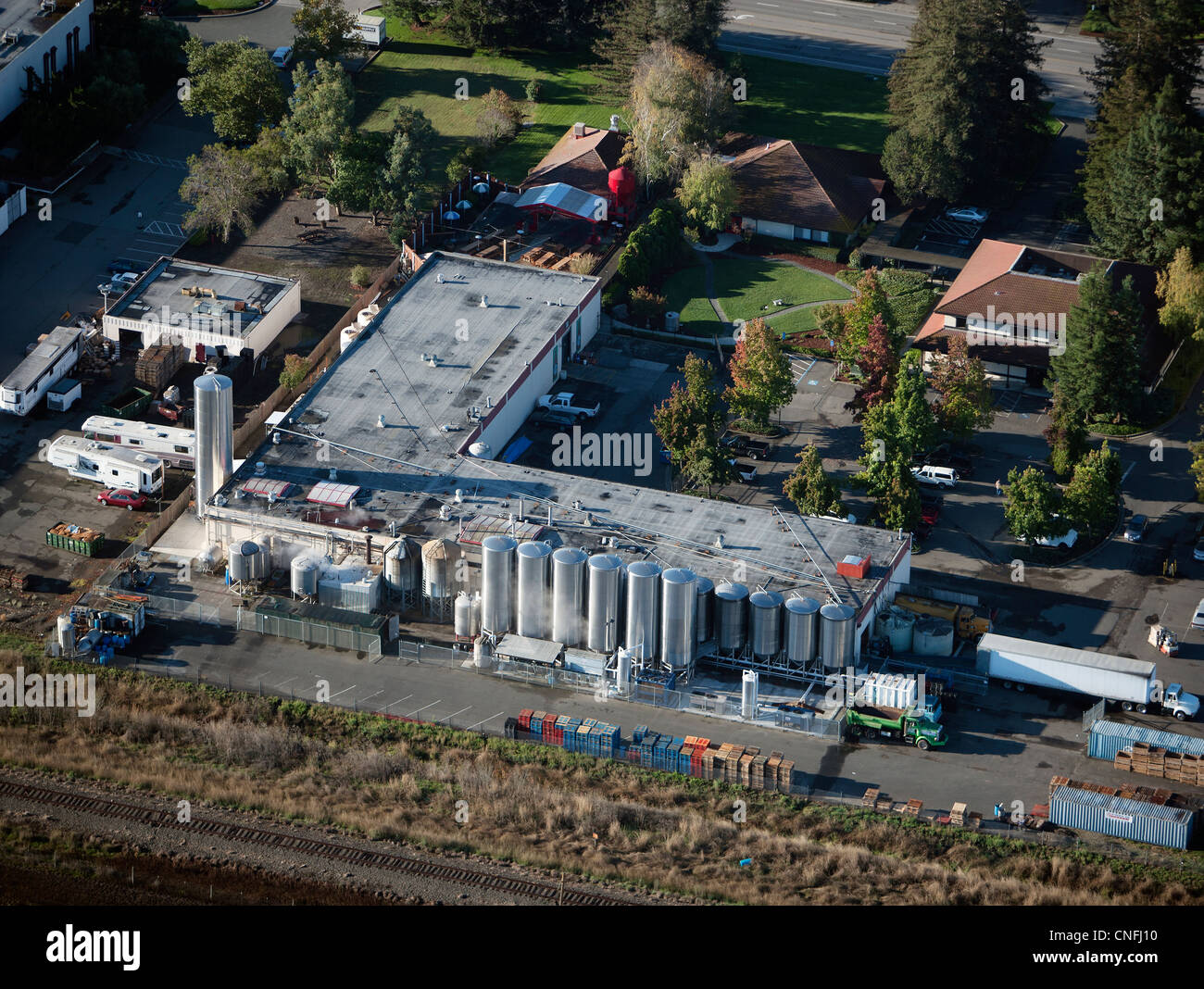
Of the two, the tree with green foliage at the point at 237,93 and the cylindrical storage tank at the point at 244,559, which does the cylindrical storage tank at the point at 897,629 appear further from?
the tree with green foliage at the point at 237,93

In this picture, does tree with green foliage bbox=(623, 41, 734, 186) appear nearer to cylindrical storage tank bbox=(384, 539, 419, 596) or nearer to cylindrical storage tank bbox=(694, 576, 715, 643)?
cylindrical storage tank bbox=(384, 539, 419, 596)

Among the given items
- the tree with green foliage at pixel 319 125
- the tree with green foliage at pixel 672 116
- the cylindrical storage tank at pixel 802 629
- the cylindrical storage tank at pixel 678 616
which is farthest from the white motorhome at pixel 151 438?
the tree with green foliage at pixel 672 116

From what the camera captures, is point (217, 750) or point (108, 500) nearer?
point (217, 750)

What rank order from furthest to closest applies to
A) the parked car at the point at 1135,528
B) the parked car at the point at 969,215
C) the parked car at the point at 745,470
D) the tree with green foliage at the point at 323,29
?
the tree with green foliage at the point at 323,29, the parked car at the point at 969,215, the parked car at the point at 745,470, the parked car at the point at 1135,528

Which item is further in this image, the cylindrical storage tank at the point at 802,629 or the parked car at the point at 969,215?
the parked car at the point at 969,215

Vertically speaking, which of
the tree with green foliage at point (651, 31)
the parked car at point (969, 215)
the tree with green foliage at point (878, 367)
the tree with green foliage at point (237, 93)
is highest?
the tree with green foliage at point (651, 31)

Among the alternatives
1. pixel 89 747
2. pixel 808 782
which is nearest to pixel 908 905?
pixel 808 782

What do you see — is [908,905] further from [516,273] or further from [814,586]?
[516,273]

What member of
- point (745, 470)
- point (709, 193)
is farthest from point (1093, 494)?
point (709, 193)
